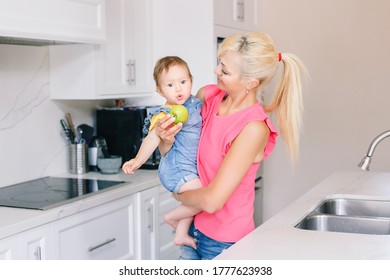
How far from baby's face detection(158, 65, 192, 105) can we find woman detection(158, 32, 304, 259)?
10 centimetres

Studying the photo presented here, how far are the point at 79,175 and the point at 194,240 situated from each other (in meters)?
1.49

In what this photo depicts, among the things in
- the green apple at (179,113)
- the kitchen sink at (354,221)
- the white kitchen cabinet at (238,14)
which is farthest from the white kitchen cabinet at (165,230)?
the green apple at (179,113)

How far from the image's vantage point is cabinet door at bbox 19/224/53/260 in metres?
2.33

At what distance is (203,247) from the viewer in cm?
196

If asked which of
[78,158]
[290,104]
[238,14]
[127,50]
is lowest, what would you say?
[78,158]

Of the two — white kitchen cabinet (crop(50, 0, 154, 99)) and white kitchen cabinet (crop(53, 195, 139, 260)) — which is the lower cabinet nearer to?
white kitchen cabinet (crop(53, 195, 139, 260))

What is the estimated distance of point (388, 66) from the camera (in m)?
4.08

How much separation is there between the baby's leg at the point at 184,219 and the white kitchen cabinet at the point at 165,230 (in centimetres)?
120

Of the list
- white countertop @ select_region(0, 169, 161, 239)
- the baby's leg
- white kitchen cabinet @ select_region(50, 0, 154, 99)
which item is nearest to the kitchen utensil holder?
white countertop @ select_region(0, 169, 161, 239)

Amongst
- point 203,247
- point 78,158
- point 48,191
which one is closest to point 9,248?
point 48,191

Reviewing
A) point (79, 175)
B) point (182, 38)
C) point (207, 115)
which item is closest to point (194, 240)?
point (207, 115)

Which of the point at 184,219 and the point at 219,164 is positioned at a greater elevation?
the point at 219,164

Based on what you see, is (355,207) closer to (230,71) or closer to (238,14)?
(230,71)

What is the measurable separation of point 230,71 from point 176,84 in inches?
8.0
